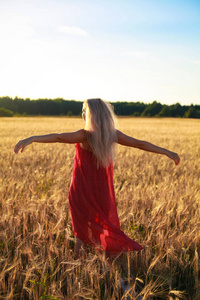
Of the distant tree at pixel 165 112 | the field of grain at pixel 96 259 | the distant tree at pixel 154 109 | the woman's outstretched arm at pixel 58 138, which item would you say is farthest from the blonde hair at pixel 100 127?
the distant tree at pixel 154 109

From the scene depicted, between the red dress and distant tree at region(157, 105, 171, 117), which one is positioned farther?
distant tree at region(157, 105, 171, 117)

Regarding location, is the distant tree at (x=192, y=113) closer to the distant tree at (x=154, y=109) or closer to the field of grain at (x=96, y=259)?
the distant tree at (x=154, y=109)

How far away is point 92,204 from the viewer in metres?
2.10

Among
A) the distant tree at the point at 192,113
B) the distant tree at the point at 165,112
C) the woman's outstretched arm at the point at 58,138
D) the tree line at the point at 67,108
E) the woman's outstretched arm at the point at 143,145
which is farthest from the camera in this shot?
the tree line at the point at 67,108

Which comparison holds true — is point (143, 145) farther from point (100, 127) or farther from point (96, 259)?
point (96, 259)

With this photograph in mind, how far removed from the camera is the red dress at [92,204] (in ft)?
6.83

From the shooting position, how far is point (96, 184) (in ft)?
6.92

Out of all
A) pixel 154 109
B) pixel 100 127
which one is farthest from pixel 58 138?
pixel 154 109

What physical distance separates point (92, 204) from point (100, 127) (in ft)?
1.92

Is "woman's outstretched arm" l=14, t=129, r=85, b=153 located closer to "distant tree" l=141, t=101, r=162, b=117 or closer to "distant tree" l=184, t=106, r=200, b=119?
"distant tree" l=184, t=106, r=200, b=119

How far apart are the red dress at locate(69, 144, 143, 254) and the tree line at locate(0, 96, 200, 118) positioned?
216 ft

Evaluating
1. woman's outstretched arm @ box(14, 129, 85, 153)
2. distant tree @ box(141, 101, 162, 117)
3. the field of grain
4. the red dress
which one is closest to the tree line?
distant tree @ box(141, 101, 162, 117)

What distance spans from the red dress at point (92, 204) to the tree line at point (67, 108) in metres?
65.9

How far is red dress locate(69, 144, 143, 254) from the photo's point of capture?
82.0 inches
